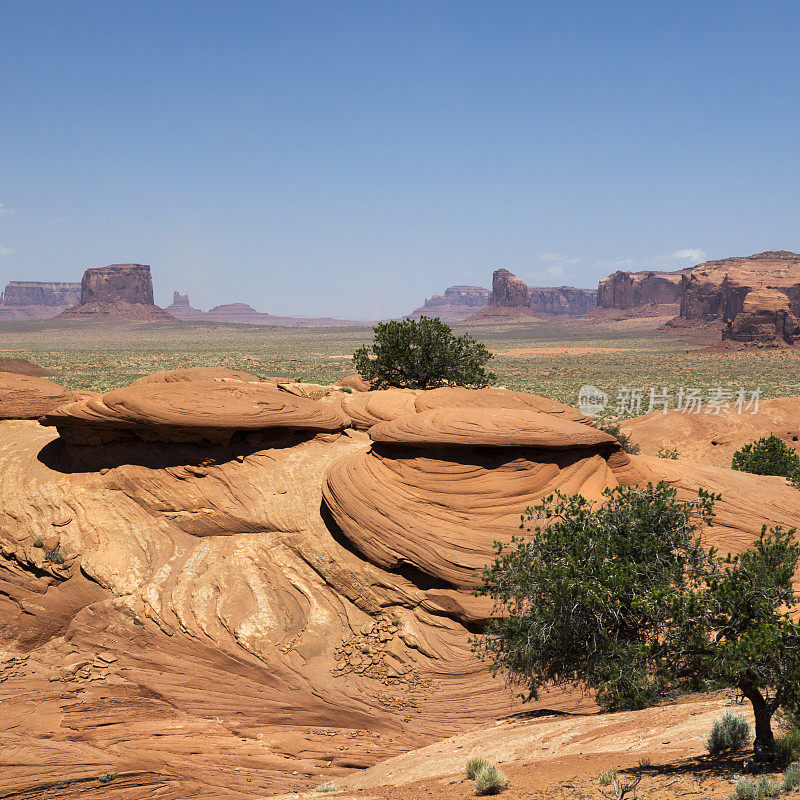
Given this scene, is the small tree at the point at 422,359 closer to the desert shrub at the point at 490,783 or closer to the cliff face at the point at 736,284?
the desert shrub at the point at 490,783

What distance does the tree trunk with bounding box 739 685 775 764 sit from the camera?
22.8 ft

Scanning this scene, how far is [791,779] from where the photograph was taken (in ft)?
20.4

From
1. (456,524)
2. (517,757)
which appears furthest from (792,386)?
(517,757)

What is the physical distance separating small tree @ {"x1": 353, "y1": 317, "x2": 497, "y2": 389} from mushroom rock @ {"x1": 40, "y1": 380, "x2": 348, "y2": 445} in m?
7.79

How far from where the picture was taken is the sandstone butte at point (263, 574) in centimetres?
1141

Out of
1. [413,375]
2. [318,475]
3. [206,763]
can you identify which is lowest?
[206,763]

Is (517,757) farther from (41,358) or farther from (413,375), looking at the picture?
(41,358)

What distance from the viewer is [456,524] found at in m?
14.4

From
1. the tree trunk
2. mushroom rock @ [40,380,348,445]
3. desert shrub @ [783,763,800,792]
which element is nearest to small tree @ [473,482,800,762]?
the tree trunk

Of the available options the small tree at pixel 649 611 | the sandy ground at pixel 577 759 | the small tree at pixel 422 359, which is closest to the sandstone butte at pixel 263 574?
the sandy ground at pixel 577 759

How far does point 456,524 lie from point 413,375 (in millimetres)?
12499

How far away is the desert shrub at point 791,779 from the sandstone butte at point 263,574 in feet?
9.47

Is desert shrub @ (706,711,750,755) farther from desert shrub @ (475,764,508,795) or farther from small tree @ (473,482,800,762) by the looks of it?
desert shrub @ (475,764,508,795)

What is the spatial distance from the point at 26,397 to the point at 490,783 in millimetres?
21211
